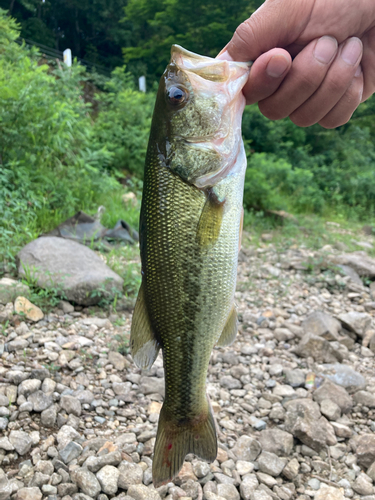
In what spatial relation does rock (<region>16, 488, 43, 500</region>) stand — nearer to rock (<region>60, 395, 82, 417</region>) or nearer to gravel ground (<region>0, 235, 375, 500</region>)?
gravel ground (<region>0, 235, 375, 500</region>)

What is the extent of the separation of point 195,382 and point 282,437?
47.9 inches

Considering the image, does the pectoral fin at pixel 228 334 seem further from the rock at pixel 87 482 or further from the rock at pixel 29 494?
the rock at pixel 29 494

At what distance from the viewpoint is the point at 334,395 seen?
296 centimetres

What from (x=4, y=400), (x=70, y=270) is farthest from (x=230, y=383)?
(x=70, y=270)

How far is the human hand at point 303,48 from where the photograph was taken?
1749 millimetres

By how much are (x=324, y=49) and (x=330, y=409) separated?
7.53ft

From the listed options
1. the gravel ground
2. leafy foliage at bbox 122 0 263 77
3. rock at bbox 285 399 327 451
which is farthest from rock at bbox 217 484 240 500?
leafy foliage at bbox 122 0 263 77

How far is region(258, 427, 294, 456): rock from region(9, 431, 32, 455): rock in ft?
4.54

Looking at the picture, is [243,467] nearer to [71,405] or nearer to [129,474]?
[129,474]

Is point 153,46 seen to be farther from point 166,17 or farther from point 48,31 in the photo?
point 48,31

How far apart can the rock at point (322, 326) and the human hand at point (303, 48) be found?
2.55 metres

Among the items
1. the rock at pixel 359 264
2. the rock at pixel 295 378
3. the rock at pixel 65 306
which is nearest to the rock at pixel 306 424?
the rock at pixel 295 378

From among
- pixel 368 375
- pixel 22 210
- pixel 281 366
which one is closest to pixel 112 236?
pixel 22 210

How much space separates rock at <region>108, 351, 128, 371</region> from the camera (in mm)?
3108
